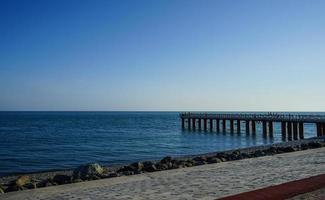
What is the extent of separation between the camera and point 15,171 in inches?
944

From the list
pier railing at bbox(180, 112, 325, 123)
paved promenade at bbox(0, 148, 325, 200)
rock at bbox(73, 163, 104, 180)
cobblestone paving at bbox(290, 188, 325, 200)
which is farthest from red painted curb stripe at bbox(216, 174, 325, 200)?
pier railing at bbox(180, 112, 325, 123)

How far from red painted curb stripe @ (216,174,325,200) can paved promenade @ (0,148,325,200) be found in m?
0.46

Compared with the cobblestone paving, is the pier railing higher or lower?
higher

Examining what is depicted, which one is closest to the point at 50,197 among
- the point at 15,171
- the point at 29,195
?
the point at 29,195

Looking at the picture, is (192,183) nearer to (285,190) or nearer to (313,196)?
(285,190)

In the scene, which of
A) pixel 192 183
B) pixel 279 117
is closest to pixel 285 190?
pixel 192 183

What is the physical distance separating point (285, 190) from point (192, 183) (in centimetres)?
246

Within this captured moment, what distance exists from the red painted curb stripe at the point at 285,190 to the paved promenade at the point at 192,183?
46 centimetres

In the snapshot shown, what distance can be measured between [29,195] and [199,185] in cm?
393

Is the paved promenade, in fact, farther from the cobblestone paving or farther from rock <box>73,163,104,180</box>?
rock <box>73,163,104,180</box>

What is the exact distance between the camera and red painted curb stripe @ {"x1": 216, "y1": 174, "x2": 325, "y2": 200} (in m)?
8.30

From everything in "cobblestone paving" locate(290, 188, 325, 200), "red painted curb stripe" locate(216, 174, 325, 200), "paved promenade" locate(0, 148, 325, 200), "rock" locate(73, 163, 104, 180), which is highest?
"cobblestone paving" locate(290, 188, 325, 200)

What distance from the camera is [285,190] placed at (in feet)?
29.3

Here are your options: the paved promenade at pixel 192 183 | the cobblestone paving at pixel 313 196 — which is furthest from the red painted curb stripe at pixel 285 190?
the paved promenade at pixel 192 183
